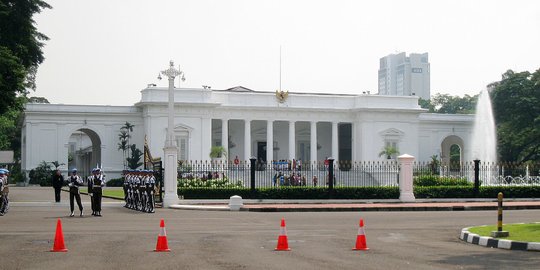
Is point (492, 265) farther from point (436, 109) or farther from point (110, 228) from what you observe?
point (436, 109)

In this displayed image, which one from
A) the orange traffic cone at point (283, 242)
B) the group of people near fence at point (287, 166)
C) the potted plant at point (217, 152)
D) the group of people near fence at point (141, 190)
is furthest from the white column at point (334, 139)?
the orange traffic cone at point (283, 242)

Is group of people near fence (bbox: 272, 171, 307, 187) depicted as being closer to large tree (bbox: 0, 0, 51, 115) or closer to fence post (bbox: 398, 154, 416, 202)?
fence post (bbox: 398, 154, 416, 202)

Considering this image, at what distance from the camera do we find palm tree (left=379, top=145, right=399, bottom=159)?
2896 inches

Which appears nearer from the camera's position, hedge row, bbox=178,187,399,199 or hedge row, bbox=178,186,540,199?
hedge row, bbox=178,187,399,199

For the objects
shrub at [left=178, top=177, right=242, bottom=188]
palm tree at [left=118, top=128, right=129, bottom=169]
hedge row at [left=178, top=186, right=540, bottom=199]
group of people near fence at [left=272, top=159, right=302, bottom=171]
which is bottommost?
hedge row at [left=178, top=186, right=540, bottom=199]

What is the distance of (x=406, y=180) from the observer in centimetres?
3938

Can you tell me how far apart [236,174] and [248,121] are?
31157mm

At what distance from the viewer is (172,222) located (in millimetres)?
24641

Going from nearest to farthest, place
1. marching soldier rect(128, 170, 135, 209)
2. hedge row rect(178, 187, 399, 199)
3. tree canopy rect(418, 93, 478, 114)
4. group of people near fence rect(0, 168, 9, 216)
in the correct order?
group of people near fence rect(0, 168, 9, 216), marching soldier rect(128, 170, 135, 209), hedge row rect(178, 187, 399, 199), tree canopy rect(418, 93, 478, 114)

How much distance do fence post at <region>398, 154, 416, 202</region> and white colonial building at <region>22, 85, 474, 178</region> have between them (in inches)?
1336

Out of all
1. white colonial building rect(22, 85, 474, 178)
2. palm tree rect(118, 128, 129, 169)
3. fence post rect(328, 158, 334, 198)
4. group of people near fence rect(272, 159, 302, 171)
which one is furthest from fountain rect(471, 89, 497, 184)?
fence post rect(328, 158, 334, 198)

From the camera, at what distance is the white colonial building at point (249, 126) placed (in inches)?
2810

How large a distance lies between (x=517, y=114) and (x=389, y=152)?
37.2ft

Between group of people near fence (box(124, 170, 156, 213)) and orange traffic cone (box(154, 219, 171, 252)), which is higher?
group of people near fence (box(124, 170, 156, 213))
